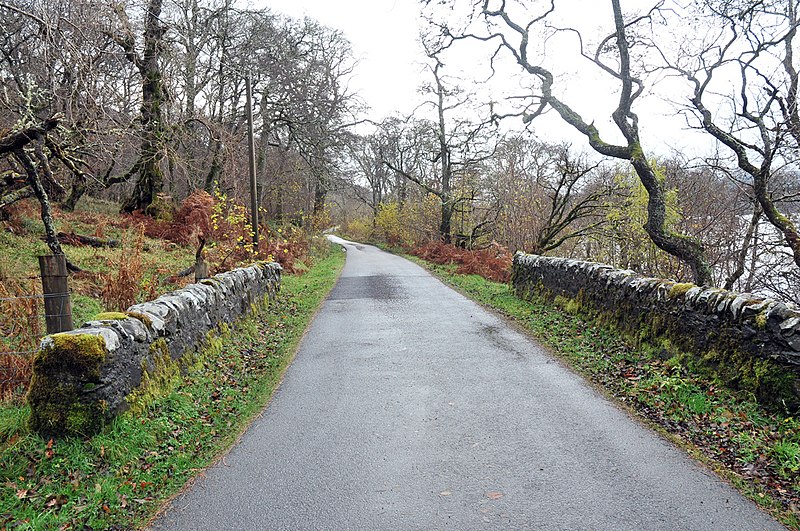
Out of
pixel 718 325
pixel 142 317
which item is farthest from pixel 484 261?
pixel 142 317

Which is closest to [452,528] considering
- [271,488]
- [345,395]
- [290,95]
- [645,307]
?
[271,488]

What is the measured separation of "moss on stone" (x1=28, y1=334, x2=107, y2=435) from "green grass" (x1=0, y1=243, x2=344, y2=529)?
0.40 feet

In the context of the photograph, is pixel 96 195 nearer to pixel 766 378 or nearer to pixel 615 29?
pixel 615 29

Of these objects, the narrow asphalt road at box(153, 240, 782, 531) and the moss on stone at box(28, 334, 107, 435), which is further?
the moss on stone at box(28, 334, 107, 435)

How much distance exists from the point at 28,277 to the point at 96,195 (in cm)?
2119

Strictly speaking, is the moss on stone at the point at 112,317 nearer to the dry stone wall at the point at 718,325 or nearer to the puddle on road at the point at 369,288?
the dry stone wall at the point at 718,325

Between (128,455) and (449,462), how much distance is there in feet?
8.66

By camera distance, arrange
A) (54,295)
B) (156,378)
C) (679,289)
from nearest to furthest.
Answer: (156,378) → (54,295) → (679,289)

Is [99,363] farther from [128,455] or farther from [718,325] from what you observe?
[718,325]

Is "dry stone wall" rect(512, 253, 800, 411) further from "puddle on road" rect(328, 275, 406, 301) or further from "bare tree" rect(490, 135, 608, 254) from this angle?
"bare tree" rect(490, 135, 608, 254)

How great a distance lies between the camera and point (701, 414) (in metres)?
5.31

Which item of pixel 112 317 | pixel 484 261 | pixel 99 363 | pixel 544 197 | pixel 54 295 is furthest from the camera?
pixel 484 261

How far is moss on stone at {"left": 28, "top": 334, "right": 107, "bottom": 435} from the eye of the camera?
439cm

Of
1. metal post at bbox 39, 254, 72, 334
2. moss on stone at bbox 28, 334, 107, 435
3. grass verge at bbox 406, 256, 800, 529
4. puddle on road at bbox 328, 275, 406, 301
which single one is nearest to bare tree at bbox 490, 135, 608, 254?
puddle on road at bbox 328, 275, 406, 301
